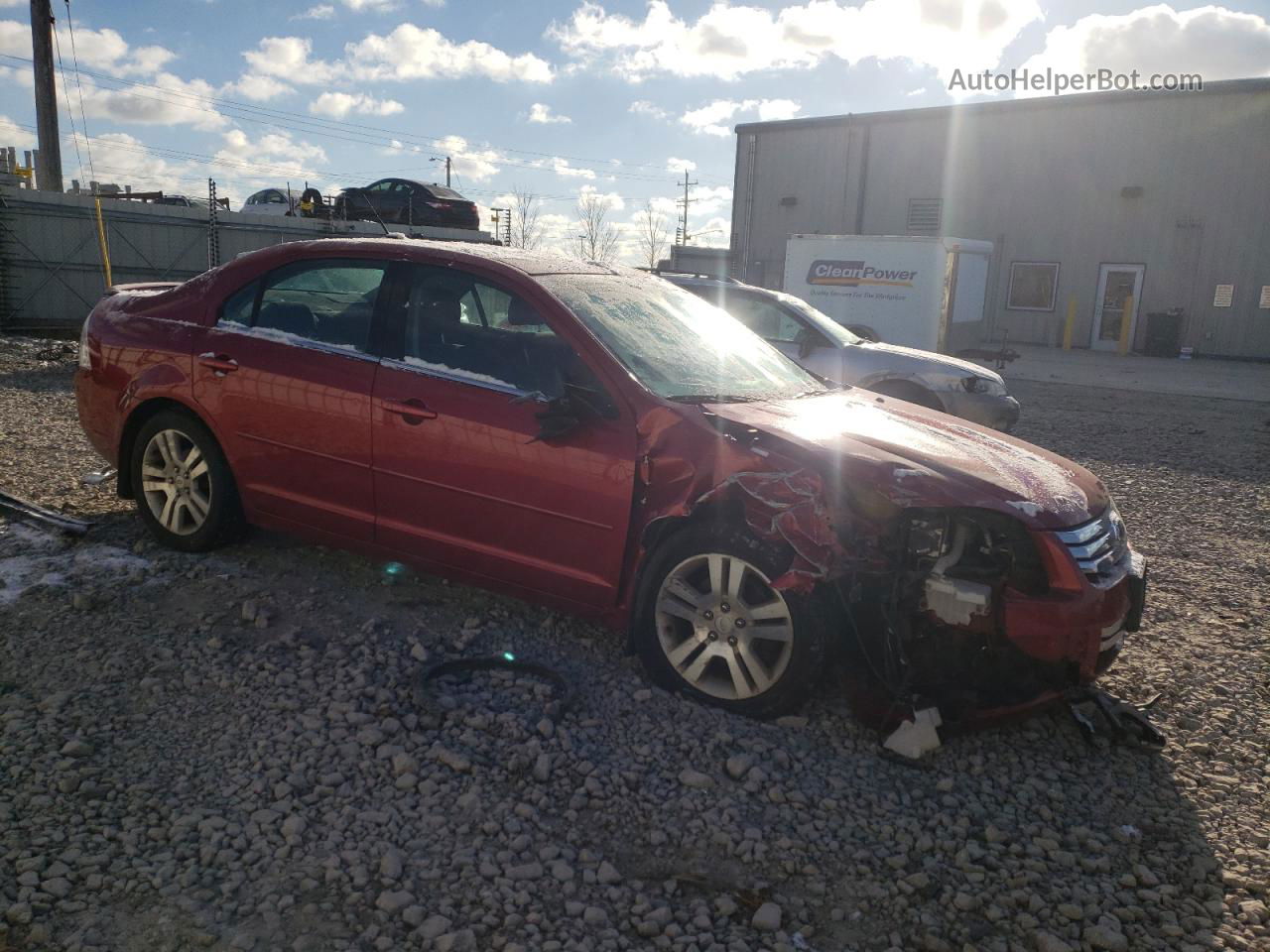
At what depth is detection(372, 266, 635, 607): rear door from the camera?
12.0 ft

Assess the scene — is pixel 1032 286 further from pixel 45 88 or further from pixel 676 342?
pixel 676 342

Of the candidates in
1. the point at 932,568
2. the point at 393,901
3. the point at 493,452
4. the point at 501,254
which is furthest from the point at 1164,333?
the point at 393,901

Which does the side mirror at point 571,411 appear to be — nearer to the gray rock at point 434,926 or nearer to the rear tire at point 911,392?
the gray rock at point 434,926

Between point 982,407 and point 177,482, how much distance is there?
7157 millimetres

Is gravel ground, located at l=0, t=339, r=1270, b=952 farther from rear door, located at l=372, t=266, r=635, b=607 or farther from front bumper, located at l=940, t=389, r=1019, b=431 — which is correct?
front bumper, located at l=940, t=389, r=1019, b=431

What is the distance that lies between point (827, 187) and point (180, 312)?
28.4 meters

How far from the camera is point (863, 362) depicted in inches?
358

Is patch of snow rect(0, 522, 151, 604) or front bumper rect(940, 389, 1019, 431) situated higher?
front bumper rect(940, 389, 1019, 431)

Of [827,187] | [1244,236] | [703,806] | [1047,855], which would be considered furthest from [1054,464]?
[827,187]

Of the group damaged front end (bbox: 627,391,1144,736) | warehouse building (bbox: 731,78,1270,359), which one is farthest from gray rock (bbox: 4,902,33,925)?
warehouse building (bbox: 731,78,1270,359)

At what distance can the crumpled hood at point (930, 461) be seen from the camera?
133 inches

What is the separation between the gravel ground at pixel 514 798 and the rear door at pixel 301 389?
440 mm

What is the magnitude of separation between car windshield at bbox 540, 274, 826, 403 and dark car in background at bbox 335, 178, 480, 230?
69.5 feet

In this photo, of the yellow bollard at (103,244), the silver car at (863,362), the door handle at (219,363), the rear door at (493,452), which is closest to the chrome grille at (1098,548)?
the rear door at (493,452)
